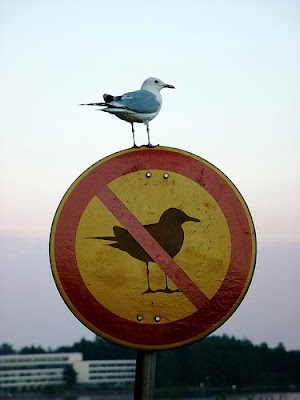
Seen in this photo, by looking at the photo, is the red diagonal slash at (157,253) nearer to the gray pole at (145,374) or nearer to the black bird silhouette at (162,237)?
the black bird silhouette at (162,237)

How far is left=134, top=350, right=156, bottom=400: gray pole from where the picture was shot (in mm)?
2863

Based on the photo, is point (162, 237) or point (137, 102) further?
point (137, 102)

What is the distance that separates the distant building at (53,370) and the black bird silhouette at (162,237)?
62.4 m

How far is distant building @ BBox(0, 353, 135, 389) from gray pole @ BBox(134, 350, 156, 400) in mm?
62262

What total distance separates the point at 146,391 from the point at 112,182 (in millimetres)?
612

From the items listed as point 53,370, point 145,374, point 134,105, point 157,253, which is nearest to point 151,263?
point 157,253

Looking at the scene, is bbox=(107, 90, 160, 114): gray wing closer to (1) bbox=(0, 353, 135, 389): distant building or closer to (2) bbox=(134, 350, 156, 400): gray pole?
(2) bbox=(134, 350, 156, 400): gray pole

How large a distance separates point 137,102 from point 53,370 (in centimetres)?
6460

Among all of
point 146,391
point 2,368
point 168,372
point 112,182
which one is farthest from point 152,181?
point 2,368

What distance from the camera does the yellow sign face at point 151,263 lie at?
2.82 meters

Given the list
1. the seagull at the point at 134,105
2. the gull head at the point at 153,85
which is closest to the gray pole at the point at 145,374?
the seagull at the point at 134,105

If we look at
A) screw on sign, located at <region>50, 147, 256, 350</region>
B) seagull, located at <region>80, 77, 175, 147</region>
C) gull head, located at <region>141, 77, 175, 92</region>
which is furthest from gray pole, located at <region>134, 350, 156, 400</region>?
gull head, located at <region>141, 77, 175, 92</region>

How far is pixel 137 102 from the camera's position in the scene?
3154mm

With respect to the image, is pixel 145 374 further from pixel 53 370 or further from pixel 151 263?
pixel 53 370
